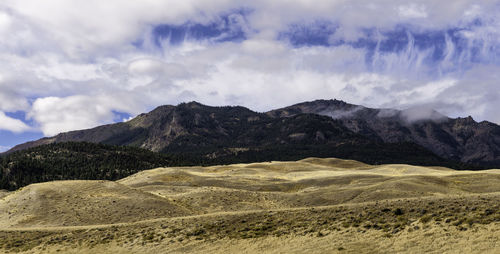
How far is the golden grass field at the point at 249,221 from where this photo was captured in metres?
30.2

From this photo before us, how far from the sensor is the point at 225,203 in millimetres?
58875

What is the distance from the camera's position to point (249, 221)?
39.5 m

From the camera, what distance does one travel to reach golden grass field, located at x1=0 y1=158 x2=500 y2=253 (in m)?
30.2

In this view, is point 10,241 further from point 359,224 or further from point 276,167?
point 276,167

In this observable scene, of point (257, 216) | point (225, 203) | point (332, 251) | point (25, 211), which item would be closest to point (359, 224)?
point (332, 251)

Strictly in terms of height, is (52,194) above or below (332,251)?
above

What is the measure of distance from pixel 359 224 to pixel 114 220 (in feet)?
99.4

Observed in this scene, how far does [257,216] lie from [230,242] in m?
6.20

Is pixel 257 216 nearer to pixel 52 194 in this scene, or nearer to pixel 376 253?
pixel 376 253

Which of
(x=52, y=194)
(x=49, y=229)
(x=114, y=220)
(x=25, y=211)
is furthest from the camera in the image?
(x=52, y=194)

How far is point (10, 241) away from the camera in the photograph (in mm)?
40812

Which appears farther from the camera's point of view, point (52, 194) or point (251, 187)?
point (251, 187)

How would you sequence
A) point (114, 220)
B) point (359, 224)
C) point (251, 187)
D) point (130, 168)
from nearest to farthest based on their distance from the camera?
point (359, 224) → point (114, 220) → point (251, 187) → point (130, 168)

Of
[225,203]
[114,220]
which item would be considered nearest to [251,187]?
[225,203]
